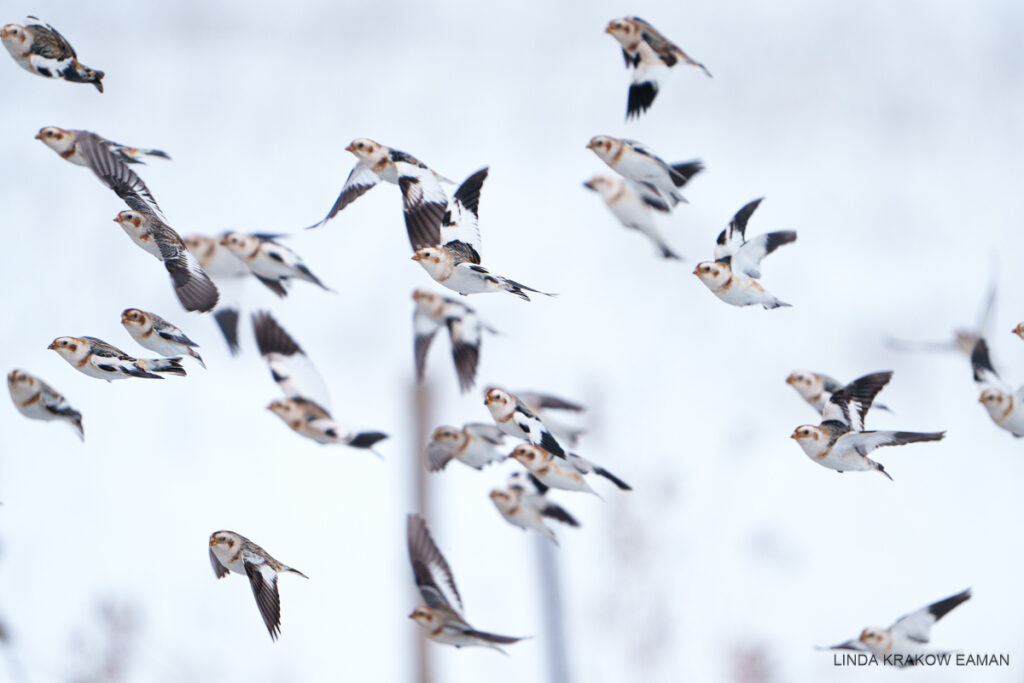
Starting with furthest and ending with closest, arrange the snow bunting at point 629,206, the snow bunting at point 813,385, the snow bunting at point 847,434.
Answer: the snow bunting at point 629,206
the snow bunting at point 813,385
the snow bunting at point 847,434

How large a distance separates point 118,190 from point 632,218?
1.26 meters

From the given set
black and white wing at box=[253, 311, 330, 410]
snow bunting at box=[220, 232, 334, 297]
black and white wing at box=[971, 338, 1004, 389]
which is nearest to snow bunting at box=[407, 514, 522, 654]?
black and white wing at box=[253, 311, 330, 410]

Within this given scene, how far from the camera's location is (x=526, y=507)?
2643mm

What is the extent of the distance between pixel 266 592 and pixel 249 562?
4.2 inches

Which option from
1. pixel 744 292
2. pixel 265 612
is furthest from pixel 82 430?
pixel 744 292

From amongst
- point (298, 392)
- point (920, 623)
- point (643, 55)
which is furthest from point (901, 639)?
point (298, 392)

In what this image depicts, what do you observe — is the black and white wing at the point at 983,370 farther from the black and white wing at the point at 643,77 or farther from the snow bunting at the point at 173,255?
the snow bunting at the point at 173,255

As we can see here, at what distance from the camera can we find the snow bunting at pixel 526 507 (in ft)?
8.57

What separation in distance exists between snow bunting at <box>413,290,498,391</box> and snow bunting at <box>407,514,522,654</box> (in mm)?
480

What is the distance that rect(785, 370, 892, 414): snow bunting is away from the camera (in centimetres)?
247

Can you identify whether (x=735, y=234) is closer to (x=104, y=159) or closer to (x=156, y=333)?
(x=156, y=333)

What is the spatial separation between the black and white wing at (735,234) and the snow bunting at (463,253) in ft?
1.81

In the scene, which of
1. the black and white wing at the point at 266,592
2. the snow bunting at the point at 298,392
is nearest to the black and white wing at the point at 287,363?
the snow bunting at the point at 298,392

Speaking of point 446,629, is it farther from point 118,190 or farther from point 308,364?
point 118,190
